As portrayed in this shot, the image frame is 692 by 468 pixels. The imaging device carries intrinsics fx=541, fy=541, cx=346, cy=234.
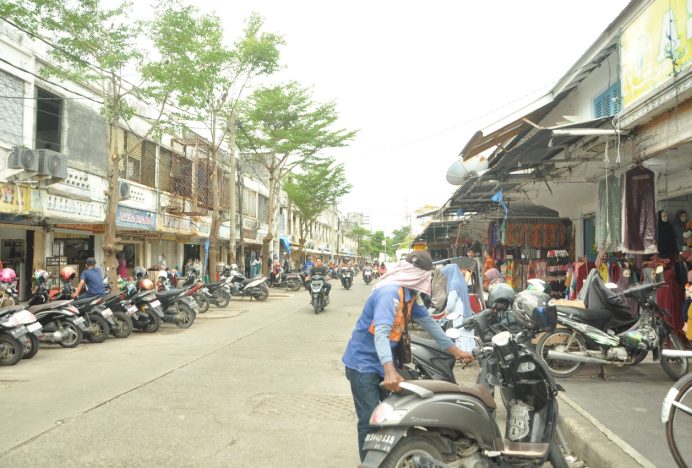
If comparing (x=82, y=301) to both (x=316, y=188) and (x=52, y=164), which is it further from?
(x=316, y=188)

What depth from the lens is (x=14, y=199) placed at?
1350 cm

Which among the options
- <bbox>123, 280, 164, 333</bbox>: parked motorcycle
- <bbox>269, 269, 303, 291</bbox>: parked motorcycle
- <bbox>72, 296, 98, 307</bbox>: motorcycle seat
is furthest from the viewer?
<bbox>269, 269, 303, 291</bbox>: parked motorcycle

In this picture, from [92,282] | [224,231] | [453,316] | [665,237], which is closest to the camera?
[453,316]

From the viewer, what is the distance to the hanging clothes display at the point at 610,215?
7.55 m

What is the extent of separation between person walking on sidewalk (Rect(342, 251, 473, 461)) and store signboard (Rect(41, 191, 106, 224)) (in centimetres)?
1380

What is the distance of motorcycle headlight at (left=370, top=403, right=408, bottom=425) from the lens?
9.79 feet

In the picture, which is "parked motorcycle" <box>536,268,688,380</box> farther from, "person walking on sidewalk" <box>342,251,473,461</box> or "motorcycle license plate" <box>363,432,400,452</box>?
"motorcycle license plate" <box>363,432,400,452</box>

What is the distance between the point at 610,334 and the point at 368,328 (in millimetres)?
4587

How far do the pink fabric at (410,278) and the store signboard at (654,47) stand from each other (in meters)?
3.61

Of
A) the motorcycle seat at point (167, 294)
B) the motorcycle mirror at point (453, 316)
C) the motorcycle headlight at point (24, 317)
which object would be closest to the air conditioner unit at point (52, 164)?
the motorcycle seat at point (167, 294)

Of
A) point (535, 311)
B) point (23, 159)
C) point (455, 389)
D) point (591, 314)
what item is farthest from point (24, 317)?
point (591, 314)

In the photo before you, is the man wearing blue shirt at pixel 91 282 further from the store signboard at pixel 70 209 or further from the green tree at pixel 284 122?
the green tree at pixel 284 122

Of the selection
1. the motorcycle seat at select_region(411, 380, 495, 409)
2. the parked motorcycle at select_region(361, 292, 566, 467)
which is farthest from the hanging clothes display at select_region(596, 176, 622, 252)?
the motorcycle seat at select_region(411, 380, 495, 409)

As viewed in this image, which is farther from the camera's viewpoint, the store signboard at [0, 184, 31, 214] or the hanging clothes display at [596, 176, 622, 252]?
the store signboard at [0, 184, 31, 214]
